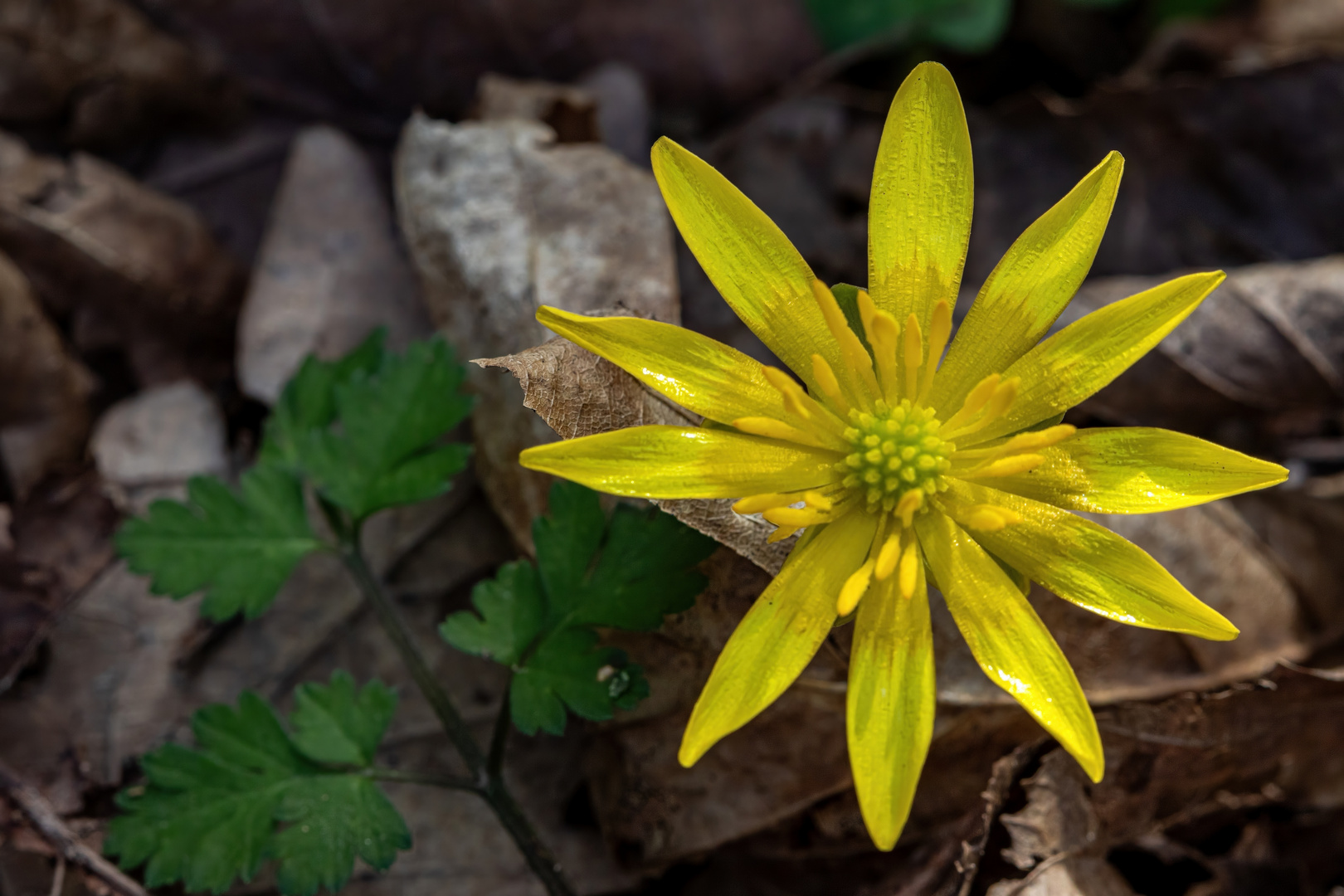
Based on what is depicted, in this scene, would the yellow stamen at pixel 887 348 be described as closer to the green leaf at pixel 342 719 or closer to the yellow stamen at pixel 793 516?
the yellow stamen at pixel 793 516

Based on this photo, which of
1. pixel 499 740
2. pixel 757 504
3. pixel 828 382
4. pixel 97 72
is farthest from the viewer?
pixel 97 72

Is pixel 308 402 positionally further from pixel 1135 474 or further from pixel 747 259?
pixel 1135 474

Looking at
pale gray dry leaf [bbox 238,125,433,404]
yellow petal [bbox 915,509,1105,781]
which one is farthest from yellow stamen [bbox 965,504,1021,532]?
pale gray dry leaf [bbox 238,125,433,404]

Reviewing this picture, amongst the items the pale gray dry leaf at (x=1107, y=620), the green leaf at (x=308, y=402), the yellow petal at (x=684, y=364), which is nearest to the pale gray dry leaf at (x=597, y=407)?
the pale gray dry leaf at (x=1107, y=620)

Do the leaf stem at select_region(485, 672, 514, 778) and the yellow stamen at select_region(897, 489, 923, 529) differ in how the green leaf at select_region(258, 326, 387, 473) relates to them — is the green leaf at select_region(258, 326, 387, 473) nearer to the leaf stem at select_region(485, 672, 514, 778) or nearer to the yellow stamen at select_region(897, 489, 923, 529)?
the leaf stem at select_region(485, 672, 514, 778)

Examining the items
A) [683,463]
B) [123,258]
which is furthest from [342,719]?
[123,258]

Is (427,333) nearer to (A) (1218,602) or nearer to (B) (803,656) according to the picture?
(B) (803,656)

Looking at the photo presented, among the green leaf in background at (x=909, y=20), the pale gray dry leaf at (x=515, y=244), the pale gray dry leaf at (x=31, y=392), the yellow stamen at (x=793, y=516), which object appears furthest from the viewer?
the green leaf in background at (x=909, y=20)
